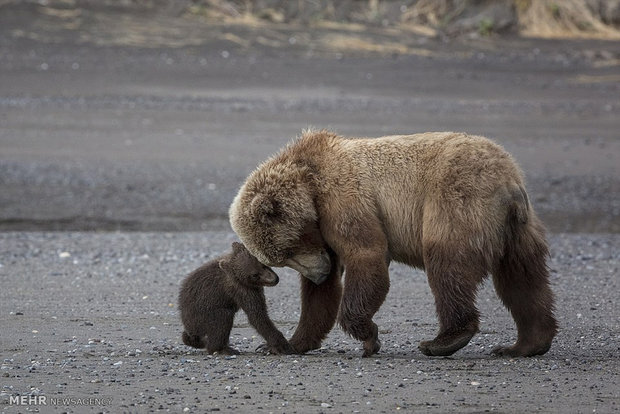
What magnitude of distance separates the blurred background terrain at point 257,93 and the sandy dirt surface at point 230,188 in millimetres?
64

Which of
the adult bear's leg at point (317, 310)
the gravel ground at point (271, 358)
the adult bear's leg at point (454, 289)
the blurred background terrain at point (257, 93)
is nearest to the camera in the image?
the gravel ground at point (271, 358)

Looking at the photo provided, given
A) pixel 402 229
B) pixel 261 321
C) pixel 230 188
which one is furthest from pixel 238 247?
pixel 230 188

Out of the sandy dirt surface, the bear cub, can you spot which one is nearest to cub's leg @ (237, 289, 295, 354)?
the bear cub

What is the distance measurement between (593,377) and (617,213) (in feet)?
29.5

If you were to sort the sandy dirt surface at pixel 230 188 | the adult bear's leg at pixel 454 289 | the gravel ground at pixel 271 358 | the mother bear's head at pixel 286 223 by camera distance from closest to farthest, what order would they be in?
the gravel ground at pixel 271 358
the sandy dirt surface at pixel 230 188
the adult bear's leg at pixel 454 289
the mother bear's head at pixel 286 223

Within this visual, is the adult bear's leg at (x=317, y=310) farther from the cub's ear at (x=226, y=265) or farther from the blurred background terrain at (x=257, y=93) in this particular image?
the blurred background terrain at (x=257, y=93)

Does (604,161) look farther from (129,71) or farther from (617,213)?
(129,71)

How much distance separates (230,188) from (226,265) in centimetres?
824

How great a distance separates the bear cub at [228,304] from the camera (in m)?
7.62

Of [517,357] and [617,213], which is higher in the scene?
Result: [517,357]

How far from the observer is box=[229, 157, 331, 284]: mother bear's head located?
745cm

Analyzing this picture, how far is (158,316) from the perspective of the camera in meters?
8.99

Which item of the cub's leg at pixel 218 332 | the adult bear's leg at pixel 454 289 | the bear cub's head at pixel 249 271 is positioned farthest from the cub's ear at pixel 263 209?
the adult bear's leg at pixel 454 289

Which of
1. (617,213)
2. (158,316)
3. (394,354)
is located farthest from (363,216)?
(617,213)
